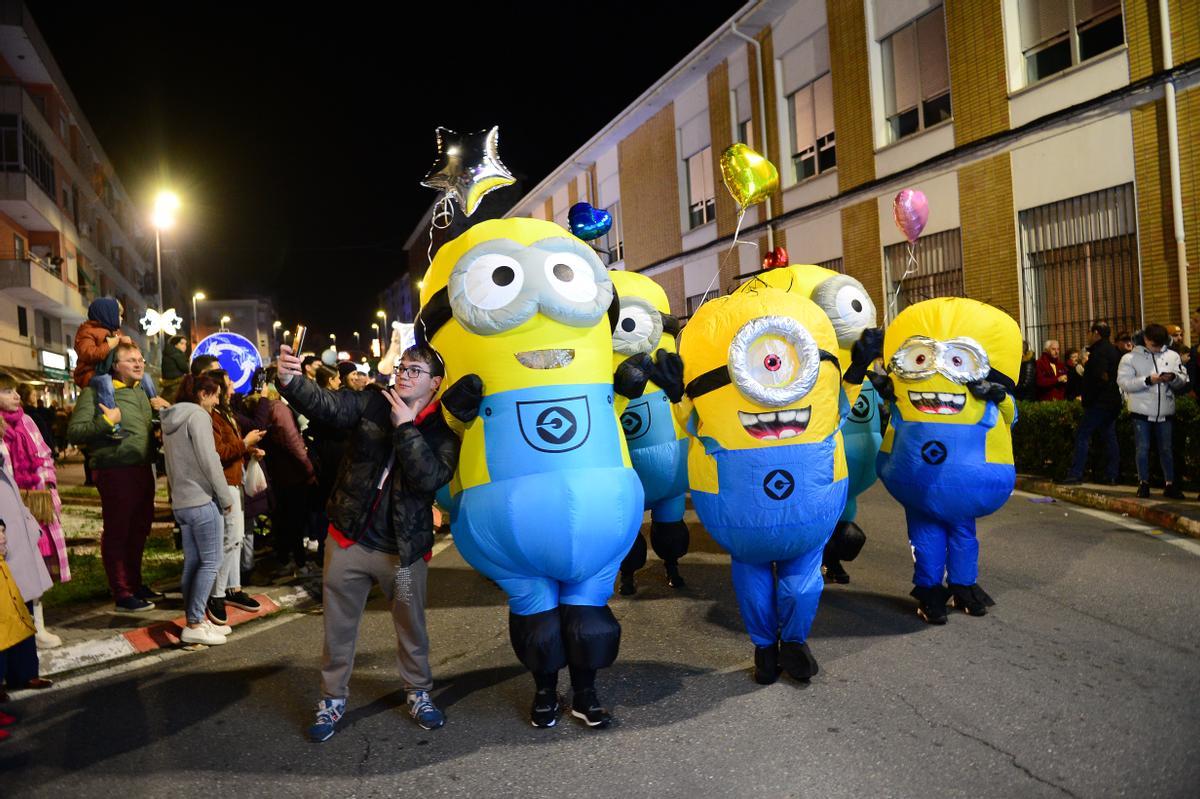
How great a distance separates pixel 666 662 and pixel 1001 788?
2.10 meters

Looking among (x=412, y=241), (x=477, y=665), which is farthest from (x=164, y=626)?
(x=412, y=241)

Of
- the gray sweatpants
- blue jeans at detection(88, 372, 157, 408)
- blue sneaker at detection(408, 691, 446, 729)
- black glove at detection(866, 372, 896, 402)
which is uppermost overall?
blue jeans at detection(88, 372, 157, 408)

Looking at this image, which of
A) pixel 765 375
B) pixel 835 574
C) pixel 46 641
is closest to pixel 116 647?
pixel 46 641

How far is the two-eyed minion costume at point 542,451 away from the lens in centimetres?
412

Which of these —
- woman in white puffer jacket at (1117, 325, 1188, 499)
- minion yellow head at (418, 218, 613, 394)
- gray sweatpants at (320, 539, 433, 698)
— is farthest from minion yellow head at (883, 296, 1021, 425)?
woman in white puffer jacket at (1117, 325, 1188, 499)

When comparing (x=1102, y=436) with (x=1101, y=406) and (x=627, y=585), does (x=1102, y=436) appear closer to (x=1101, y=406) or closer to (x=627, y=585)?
(x=1101, y=406)

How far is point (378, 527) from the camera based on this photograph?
4.40 m

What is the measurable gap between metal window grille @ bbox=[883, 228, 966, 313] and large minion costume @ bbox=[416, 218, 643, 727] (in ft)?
40.7

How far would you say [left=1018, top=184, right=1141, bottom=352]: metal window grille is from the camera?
41.7 feet

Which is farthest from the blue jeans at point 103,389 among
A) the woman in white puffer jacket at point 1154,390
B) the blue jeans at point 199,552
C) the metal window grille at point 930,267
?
the metal window grille at point 930,267

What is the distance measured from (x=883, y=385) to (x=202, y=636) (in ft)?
15.5

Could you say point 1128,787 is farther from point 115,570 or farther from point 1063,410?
point 1063,410

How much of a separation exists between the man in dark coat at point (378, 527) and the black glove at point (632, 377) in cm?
89

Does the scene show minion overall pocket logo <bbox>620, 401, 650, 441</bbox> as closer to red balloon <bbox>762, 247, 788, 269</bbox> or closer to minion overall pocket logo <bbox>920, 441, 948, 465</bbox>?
red balloon <bbox>762, 247, 788, 269</bbox>
